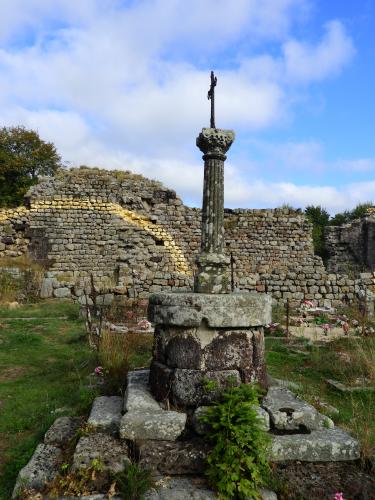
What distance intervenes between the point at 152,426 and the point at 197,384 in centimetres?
56

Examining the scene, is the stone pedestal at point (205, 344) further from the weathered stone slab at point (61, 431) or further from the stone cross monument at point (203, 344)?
the weathered stone slab at point (61, 431)

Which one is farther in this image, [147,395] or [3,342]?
[3,342]

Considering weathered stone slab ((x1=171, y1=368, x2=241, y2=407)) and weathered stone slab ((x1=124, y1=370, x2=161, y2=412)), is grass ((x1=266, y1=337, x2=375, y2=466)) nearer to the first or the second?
weathered stone slab ((x1=171, y1=368, x2=241, y2=407))

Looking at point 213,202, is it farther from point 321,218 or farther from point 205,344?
point 321,218

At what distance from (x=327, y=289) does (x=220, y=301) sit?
37.4 feet

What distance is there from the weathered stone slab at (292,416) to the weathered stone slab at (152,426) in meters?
0.80

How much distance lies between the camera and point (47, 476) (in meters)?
3.23

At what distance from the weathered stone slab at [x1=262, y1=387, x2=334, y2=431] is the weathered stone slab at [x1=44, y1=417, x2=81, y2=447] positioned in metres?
1.78

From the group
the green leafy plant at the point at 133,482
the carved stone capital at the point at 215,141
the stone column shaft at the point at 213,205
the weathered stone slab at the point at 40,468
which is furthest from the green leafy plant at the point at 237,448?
the carved stone capital at the point at 215,141

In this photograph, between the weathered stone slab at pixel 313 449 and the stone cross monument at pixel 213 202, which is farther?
the stone cross monument at pixel 213 202

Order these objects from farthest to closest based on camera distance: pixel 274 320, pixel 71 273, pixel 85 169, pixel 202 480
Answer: pixel 85 169
pixel 71 273
pixel 274 320
pixel 202 480

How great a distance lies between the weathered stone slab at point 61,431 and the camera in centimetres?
385

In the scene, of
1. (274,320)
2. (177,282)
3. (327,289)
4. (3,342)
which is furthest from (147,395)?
(327,289)

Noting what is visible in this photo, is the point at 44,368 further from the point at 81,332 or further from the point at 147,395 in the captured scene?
the point at 147,395
